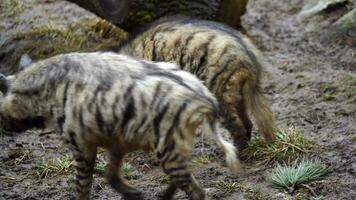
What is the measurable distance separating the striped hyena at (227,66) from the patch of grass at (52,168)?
3.94 feet

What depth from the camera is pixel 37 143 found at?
6539mm

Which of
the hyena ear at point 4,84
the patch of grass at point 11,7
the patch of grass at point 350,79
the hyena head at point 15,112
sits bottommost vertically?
the patch of grass at point 11,7

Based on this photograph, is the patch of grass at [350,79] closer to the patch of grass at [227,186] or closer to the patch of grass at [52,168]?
the patch of grass at [227,186]

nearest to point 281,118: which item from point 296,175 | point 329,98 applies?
point 329,98

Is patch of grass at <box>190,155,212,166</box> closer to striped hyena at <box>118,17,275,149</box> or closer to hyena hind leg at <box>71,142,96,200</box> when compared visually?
striped hyena at <box>118,17,275,149</box>

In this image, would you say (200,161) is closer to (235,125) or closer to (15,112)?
(235,125)

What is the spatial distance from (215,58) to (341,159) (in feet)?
4.18

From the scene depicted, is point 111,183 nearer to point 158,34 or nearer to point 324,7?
point 158,34

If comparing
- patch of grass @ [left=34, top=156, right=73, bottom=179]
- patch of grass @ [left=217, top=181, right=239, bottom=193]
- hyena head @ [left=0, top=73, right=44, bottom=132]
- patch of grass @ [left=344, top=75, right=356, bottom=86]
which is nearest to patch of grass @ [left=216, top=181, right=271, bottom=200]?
patch of grass @ [left=217, top=181, right=239, bottom=193]

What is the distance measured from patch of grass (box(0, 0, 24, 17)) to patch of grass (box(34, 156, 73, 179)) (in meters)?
3.43

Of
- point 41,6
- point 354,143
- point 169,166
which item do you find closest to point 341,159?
point 354,143

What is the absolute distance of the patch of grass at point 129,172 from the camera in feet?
18.9

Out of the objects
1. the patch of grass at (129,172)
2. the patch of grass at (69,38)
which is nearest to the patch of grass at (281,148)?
the patch of grass at (129,172)

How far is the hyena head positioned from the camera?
4836 millimetres
